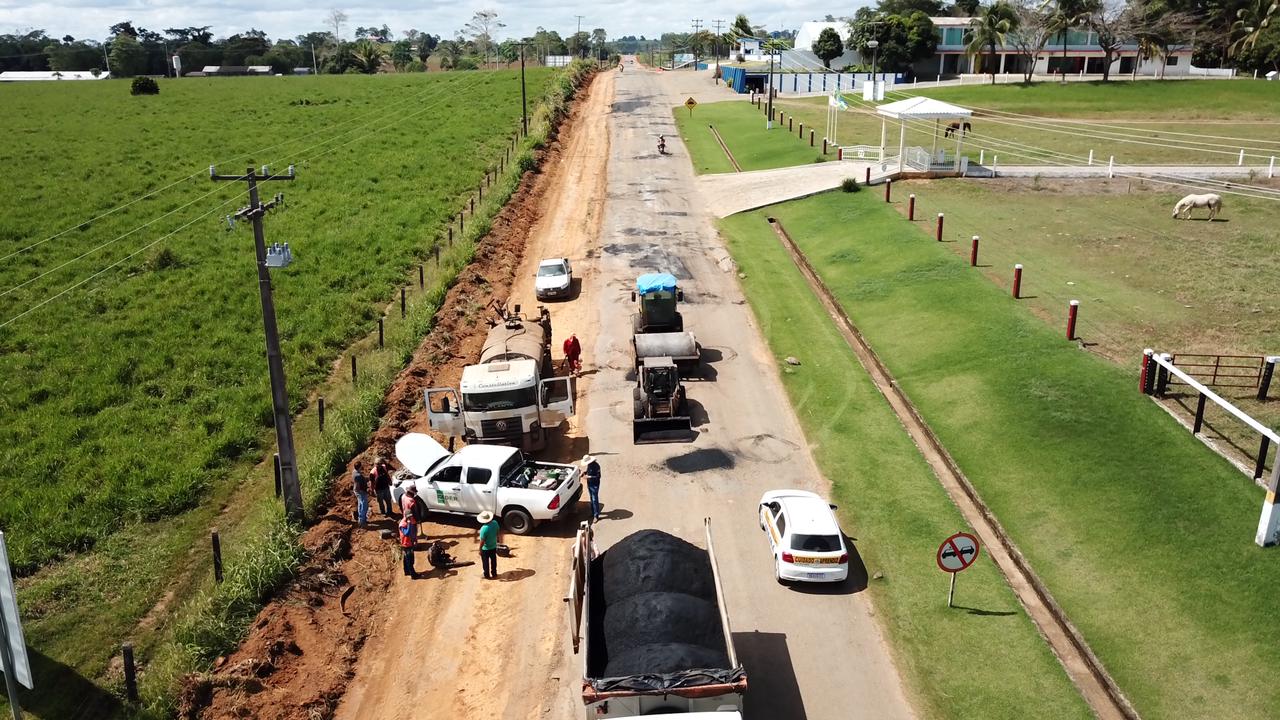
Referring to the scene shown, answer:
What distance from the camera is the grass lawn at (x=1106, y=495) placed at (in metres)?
14.7

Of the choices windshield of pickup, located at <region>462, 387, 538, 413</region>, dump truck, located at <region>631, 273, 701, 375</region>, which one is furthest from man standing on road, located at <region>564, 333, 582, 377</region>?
windshield of pickup, located at <region>462, 387, 538, 413</region>

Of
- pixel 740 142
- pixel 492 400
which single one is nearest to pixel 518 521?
pixel 492 400

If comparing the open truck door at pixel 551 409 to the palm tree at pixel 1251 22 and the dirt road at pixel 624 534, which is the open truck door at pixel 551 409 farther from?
the palm tree at pixel 1251 22

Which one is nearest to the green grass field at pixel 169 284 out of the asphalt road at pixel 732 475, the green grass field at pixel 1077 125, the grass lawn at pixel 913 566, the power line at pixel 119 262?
the power line at pixel 119 262

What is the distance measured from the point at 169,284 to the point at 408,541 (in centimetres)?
2209

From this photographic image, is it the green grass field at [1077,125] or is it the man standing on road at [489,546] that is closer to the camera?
the man standing on road at [489,546]

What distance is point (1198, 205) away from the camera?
38.3 m

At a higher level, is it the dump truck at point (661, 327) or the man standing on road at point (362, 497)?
the dump truck at point (661, 327)

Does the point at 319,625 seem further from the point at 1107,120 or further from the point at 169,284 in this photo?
the point at 1107,120

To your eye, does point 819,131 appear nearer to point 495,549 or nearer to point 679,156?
point 679,156

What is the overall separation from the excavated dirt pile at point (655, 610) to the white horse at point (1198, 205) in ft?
108

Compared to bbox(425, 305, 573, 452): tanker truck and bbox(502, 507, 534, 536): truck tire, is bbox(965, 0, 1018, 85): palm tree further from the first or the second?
bbox(502, 507, 534, 536): truck tire

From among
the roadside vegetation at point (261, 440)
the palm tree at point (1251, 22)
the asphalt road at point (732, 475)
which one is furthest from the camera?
the palm tree at point (1251, 22)

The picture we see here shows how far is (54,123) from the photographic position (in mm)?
80125
